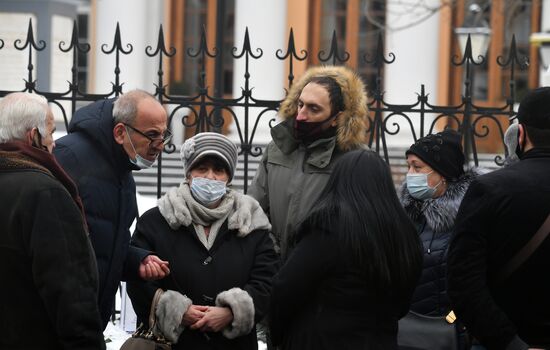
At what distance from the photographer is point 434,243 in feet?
19.4

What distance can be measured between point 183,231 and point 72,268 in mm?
1134

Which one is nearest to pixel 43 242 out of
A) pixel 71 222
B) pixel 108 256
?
pixel 71 222

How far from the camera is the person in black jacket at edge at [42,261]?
4430mm

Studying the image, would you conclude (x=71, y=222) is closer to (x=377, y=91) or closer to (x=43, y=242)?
(x=43, y=242)

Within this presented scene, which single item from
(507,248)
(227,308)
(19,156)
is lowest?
(227,308)

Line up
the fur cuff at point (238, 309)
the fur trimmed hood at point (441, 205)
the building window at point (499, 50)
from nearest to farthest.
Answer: the fur cuff at point (238, 309)
the fur trimmed hood at point (441, 205)
the building window at point (499, 50)

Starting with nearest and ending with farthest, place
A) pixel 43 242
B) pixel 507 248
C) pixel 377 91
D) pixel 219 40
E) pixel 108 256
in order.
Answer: pixel 43 242
pixel 507 248
pixel 108 256
pixel 377 91
pixel 219 40

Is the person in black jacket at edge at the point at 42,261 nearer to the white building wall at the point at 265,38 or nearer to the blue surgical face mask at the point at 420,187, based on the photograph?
the blue surgical face mask at the point at 420,187

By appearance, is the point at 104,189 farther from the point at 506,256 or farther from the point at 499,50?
the point at 499,50

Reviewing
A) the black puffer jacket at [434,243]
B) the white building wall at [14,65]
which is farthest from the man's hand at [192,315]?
the white building wall at [14,65]

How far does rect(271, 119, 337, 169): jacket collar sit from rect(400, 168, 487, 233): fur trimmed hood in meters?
0.45

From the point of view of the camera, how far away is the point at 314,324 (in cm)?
492

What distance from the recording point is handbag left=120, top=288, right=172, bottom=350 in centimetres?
528

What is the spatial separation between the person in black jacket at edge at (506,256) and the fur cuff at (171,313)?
1.13 metres
